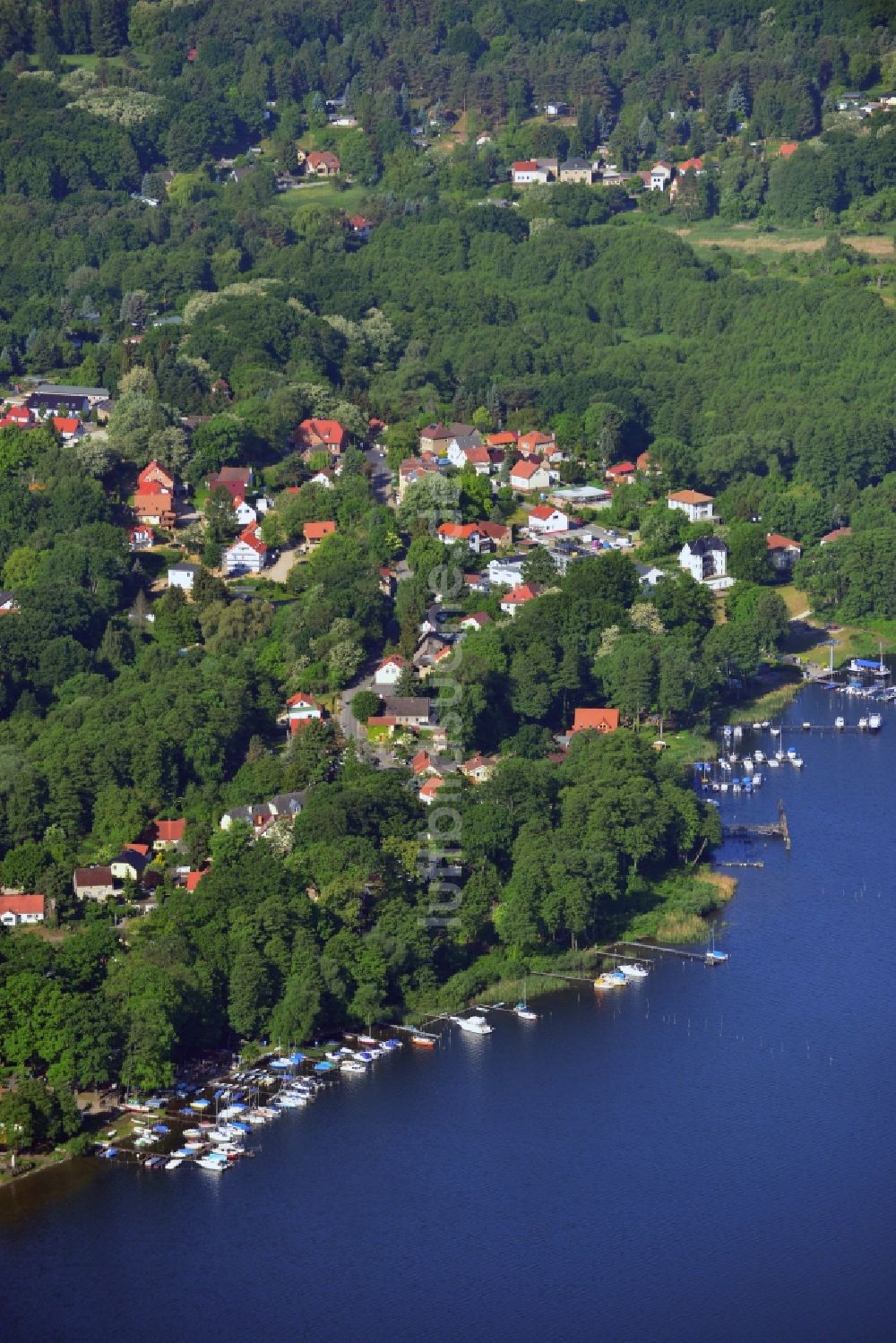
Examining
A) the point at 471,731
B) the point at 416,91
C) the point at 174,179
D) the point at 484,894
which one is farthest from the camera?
the point at 416,91

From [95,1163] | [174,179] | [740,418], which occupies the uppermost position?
[174,179]

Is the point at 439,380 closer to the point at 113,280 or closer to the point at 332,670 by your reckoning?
the point at 113,280

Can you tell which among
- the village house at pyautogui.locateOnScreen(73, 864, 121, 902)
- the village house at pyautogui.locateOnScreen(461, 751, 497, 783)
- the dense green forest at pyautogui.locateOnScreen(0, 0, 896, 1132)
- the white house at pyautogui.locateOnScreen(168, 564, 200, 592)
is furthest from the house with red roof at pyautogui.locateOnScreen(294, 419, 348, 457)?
the village house at pyautogui.locateOnScreen(73, 864, 121, 902)

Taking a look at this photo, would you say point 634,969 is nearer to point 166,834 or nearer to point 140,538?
point 166,834

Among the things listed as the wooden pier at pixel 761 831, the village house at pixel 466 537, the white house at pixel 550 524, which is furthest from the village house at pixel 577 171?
the wooden pier at pixel 761 831

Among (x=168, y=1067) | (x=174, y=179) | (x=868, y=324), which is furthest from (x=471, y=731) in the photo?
(x=174, y=179)

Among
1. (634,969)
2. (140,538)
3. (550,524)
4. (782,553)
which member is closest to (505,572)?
(550,524)

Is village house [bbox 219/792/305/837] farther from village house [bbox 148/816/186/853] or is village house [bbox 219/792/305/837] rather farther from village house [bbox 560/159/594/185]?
village house [bbox 560/159/594/185]
